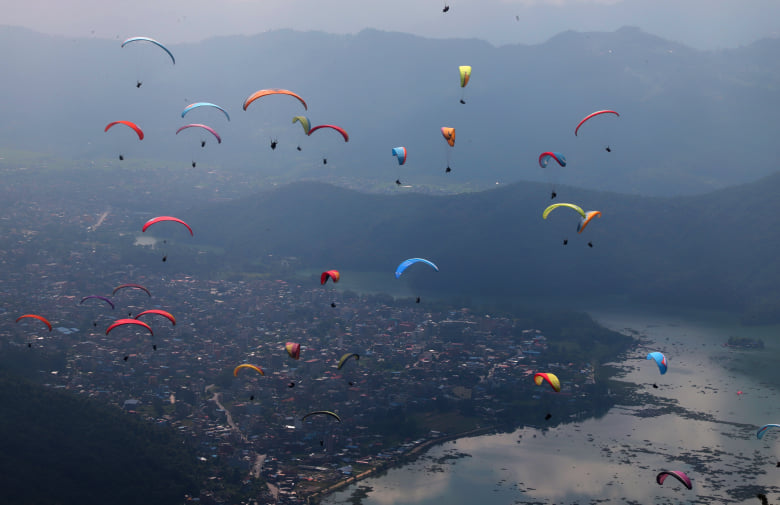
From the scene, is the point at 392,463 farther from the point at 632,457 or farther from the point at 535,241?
the point at 535,241

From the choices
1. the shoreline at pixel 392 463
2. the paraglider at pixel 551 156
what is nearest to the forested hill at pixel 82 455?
the shoreline at pixel 392 463

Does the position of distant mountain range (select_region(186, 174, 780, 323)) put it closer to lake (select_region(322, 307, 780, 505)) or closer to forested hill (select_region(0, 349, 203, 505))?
lake (select_region(322, 307, 780, 505))

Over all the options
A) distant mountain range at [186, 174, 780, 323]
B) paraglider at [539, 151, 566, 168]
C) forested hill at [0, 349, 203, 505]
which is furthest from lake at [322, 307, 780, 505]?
distant mountain range at [186, 174, 780, 323]

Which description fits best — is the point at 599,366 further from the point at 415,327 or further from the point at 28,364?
the point at 28,364

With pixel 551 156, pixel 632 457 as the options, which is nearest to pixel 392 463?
pixel 632 457

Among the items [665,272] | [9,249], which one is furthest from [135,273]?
[665,272]

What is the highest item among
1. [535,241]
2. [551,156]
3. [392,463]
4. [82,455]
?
[535,241]

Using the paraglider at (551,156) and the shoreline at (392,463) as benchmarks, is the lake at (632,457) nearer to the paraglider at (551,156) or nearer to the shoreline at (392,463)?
the shoreline at (392,463)
